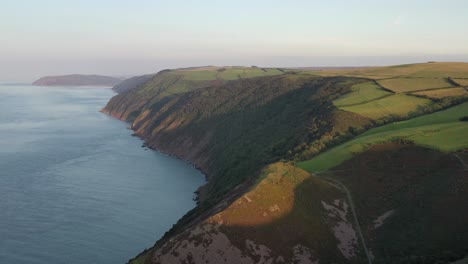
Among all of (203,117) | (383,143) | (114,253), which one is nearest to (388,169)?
(383,143)

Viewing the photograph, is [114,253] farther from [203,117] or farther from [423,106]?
[203,117]

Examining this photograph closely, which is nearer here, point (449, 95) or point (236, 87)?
point (449, 95)

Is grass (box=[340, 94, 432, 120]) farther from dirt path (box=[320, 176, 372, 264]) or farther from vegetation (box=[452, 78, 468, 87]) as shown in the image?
dirt path (box=[320, 176, 372, 264])

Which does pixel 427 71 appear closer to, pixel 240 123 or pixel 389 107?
pixel 389 107

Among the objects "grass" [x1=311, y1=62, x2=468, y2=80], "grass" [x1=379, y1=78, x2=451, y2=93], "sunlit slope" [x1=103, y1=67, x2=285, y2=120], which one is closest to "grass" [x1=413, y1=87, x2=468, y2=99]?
A: "grass" [x1=379, y1=78, x2=451, y2=93]

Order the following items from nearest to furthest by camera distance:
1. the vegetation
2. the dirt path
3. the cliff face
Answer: the dirt path
the cliff face
the vegetation
